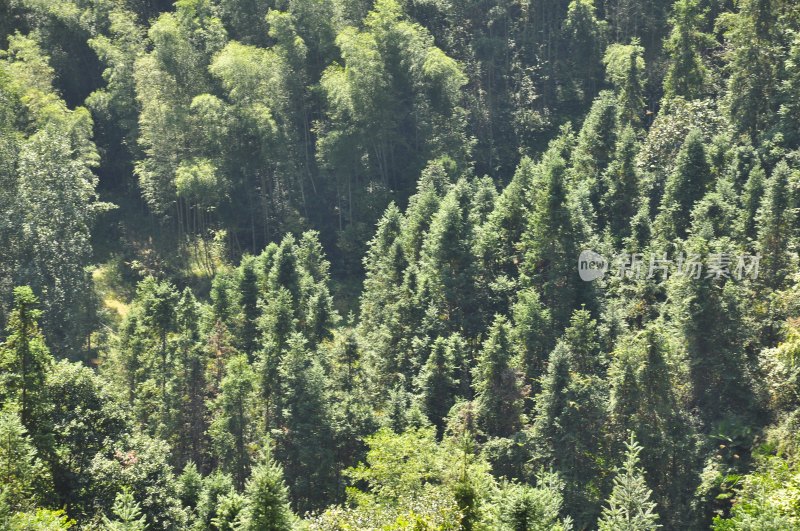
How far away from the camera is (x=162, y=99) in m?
83.2

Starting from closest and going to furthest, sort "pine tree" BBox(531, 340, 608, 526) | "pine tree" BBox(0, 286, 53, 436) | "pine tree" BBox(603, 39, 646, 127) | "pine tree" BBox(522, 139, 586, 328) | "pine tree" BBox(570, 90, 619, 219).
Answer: "pine tree" BBox(0, 286, 53, 436), "pine tree" BBox(531, 340, 608, 526), "pine tree" BBox(522, 139, 586, 328), "pine tree" BBox(570, 90, 619, 219), "pine tree" BBox(603, 39, 646, 127)

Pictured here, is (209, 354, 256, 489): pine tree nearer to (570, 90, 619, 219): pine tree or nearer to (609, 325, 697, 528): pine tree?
(609, 325, 697, 528): pine tree

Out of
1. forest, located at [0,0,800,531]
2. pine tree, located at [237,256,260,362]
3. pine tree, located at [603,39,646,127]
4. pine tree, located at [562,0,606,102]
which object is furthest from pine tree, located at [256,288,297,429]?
pine tree, located at [562,0,606,102]

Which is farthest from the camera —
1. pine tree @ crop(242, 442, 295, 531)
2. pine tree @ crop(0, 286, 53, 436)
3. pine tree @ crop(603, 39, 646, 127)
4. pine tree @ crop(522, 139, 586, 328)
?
pine tree @ crop(603, 39, 646, 127)

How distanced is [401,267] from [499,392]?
49.8ft

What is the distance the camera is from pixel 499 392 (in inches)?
2073

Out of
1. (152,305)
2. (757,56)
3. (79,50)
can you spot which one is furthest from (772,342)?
(79,50)

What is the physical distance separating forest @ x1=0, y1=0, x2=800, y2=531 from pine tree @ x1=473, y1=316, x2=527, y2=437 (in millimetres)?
165

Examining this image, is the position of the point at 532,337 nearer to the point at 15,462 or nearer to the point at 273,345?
the point at 273,345

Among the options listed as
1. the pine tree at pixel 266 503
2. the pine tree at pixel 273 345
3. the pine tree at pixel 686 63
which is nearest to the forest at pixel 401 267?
the pine tree at pixel 266 503

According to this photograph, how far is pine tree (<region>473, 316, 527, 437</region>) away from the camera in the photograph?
5250 centimetres

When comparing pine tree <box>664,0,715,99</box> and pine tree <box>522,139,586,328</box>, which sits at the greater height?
pine tree <box>664,0,715,99</box>

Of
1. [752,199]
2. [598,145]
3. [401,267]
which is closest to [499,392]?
[401,267]

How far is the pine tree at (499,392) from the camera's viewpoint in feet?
172
